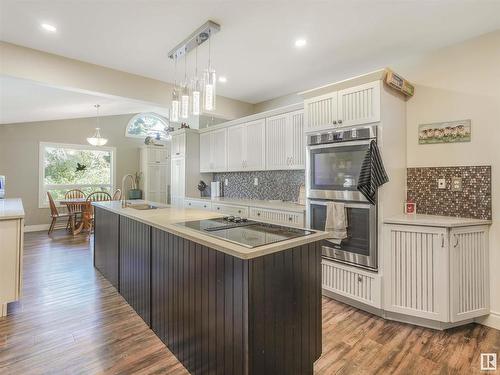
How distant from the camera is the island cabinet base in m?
1.29

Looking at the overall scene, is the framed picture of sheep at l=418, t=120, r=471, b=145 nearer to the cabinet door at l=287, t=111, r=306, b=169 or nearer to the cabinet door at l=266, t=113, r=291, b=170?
the cabinet door at l=287, t=111, r=306, b=169

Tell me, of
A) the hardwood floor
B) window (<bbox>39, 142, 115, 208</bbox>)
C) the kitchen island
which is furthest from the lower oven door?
window (<bbox>39, 142, 115, 208</bbox>)

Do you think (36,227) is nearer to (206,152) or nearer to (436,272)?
(206,152)

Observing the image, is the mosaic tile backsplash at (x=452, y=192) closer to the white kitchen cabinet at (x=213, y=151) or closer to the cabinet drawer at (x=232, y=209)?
the cabinet drawer at (x=232, y=209)

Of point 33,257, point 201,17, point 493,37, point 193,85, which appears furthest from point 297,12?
point 33,257

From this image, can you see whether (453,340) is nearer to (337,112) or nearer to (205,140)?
(337,112)

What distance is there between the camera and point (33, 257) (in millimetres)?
4094

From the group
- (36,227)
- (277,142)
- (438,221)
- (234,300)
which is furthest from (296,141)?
(36,227)

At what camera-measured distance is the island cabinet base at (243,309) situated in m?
1.29

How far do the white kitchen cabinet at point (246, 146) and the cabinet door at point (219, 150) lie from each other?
0.11 meters

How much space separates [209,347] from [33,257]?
4.09m

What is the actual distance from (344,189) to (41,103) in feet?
16.8

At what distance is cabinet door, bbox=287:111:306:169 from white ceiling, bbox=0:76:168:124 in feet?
7.71

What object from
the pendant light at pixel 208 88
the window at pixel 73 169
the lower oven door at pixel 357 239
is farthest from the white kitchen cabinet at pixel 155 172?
the lower oven door at pixel 357 239
